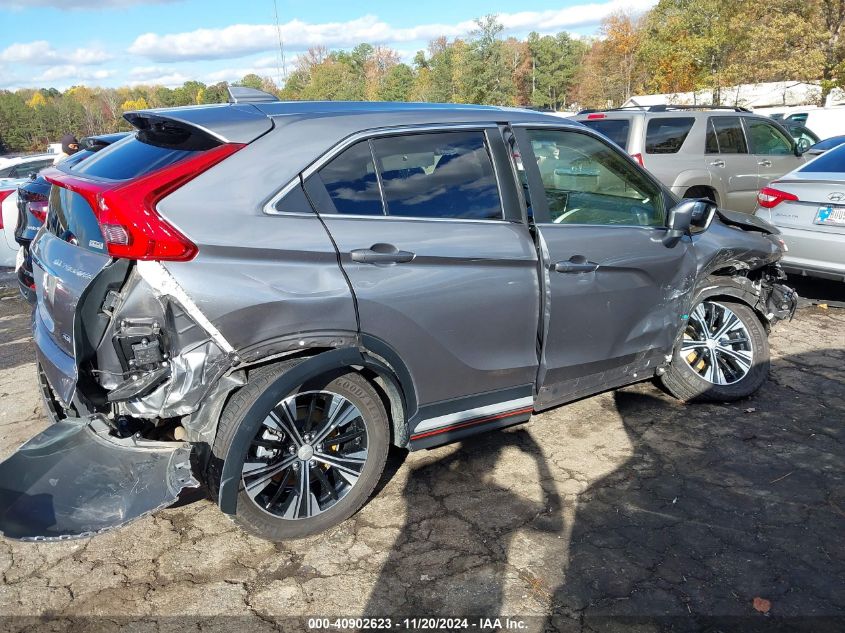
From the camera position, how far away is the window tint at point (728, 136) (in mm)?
9719

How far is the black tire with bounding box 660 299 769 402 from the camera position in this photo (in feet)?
14.5

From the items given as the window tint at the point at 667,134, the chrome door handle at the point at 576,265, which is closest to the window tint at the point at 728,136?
the window tint at the point at 667,134

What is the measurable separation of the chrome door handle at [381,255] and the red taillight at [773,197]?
502 centimetres

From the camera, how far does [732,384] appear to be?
4492 millimetres

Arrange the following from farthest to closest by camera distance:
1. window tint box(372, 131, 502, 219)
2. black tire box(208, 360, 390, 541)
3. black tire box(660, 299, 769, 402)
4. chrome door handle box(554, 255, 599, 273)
Answer: black tire box(660, 299, 769, 402), chrome door handle box(554, 255, 599, 273), window tint box(372, 131, 502, 219), black tire box(208, 360, 390, 541)

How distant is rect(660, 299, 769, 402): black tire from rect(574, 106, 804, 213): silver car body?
16.4 feet

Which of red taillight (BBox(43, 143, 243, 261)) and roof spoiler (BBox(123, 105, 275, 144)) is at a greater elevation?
roof spoiler (BBox(123, 105, 275, 144))

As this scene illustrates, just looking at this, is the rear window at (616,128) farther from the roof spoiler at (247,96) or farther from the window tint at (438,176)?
the roof spoiler at (247,96)

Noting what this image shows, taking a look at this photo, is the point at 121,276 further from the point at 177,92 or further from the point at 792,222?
the point at 177,92

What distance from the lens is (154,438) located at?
3.23m

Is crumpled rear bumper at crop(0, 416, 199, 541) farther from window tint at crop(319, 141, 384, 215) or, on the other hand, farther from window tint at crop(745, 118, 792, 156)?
window tint at crop(745, 118, 792, 156)

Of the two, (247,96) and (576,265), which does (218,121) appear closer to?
(247,96)

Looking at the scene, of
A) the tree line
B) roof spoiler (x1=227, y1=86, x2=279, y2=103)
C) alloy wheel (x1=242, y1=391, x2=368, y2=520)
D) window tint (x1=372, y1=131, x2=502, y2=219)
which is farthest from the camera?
the tree line

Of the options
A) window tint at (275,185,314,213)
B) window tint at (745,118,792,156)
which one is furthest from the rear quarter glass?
window tint at (745,118,792,156)
